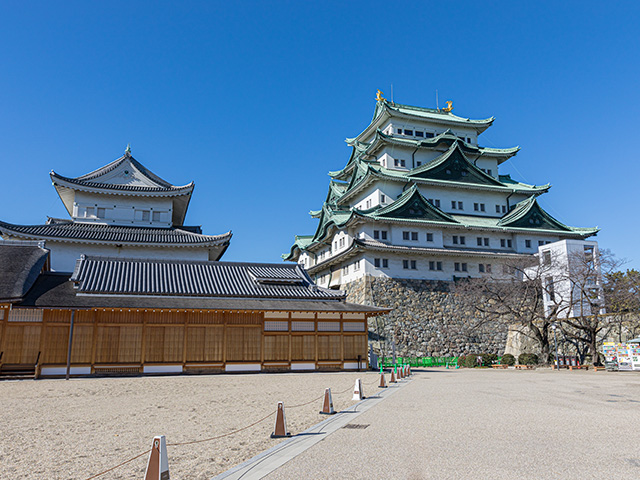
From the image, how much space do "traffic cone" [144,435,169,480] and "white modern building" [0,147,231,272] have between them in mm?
33186

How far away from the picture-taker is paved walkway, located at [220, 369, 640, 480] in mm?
6566

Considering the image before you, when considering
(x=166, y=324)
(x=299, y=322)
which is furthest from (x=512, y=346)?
(x=166, y=324)

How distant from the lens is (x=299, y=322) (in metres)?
27.6

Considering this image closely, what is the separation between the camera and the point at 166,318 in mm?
25344

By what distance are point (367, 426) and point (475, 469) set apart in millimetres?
3756

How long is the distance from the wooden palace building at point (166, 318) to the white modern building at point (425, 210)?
12576mm

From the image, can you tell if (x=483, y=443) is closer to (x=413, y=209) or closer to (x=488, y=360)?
(x=488, y=360)

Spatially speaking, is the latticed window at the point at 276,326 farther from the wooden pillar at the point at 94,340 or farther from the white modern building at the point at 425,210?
the white modern building at the point at 425,210

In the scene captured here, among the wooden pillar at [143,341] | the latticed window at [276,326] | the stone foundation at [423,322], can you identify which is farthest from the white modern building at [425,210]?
the wooden pillar at [143,341]

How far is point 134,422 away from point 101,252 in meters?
29.3

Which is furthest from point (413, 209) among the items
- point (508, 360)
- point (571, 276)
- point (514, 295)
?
point (508, 360)

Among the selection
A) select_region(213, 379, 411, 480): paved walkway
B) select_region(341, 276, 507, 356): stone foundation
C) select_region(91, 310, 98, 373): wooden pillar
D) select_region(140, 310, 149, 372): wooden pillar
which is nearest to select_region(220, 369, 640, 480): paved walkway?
select_region(213, 379, 411, 480): paved walkway

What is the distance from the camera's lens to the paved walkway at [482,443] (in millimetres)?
6566

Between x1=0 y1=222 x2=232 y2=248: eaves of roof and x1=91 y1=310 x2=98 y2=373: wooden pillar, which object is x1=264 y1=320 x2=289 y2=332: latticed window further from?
x1=0 y1=222 x2=232 y2=248: eaves of roof
